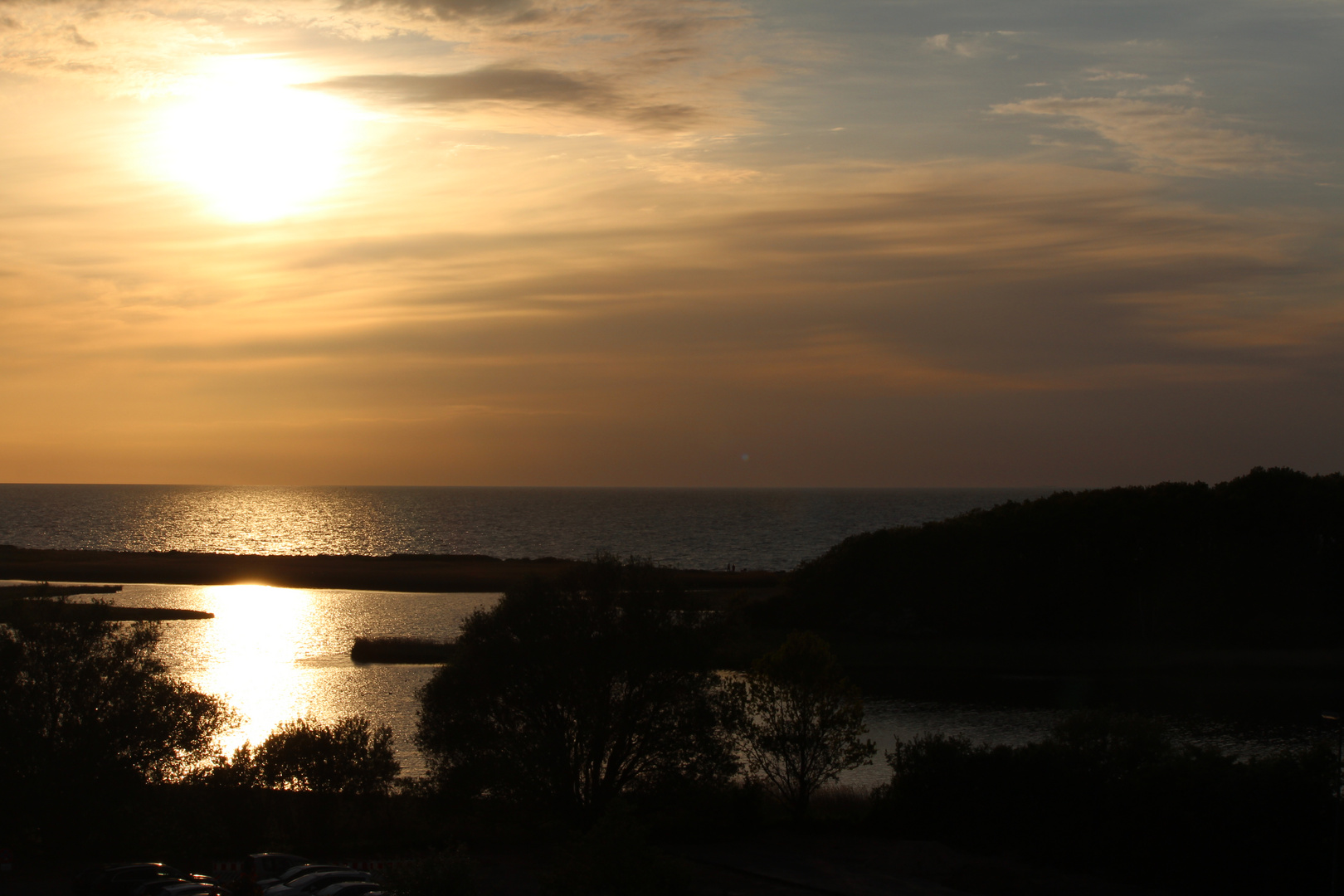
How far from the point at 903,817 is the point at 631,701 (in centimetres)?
931

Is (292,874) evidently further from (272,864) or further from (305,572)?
(305,572)

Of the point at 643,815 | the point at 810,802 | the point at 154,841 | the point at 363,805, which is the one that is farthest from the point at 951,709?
the point at 154,841

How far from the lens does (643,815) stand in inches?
1358

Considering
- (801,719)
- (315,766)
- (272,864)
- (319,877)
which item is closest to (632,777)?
(801,719)

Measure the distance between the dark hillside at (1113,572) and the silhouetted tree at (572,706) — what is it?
173ft

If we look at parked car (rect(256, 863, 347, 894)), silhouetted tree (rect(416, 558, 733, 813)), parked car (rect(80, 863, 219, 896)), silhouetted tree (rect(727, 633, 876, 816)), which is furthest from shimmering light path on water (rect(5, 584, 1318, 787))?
parked car (rect(80, 863, 219, 896))

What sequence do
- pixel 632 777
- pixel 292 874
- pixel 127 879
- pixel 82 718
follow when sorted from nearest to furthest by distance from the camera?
pixel 127 879, pixel 292 874, pixel 82 718, pixel 632 777

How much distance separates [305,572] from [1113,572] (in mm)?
89289

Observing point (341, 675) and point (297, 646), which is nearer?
point (341, 675)

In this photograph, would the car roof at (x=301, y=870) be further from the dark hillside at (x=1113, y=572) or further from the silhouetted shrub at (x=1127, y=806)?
the dark hillside at (x=1113, y=572)

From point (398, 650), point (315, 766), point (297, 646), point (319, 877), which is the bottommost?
point (319, 877)

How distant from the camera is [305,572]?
13000 cm

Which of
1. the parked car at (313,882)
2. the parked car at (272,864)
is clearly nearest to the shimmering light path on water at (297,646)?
the parked car at (272,864)

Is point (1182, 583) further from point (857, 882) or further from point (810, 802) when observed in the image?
point (857, 882)
